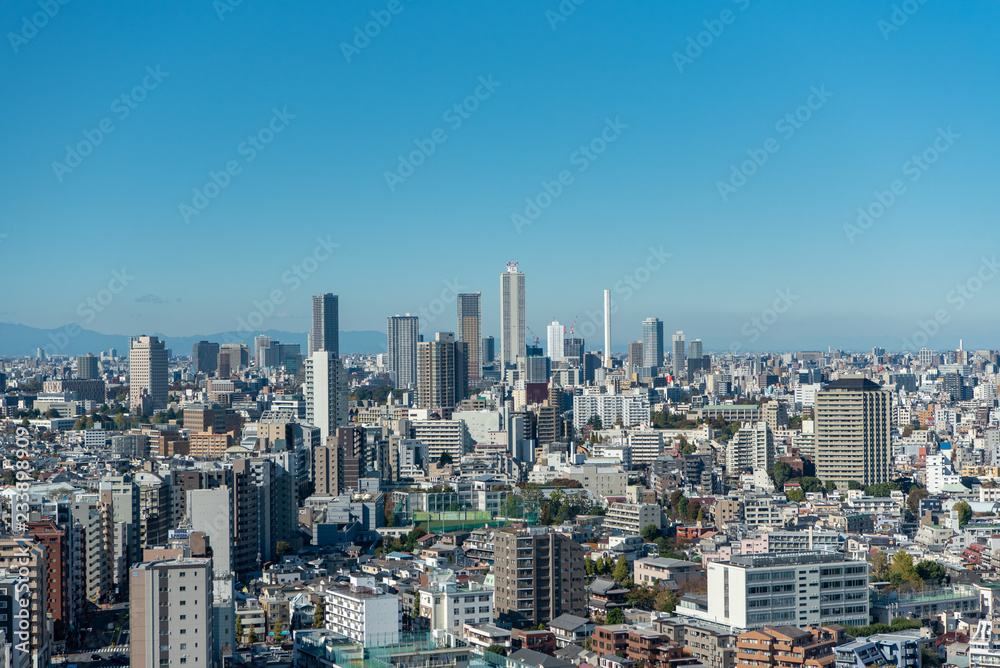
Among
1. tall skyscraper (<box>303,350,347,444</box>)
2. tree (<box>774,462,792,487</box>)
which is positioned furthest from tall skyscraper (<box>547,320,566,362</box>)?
tree (<box>774,462,792,487</box>)

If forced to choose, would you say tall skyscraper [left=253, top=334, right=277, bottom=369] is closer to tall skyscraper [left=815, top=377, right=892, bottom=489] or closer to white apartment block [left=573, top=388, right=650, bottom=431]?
white apartment block [left=573, top=388, right=650, bottom=431]

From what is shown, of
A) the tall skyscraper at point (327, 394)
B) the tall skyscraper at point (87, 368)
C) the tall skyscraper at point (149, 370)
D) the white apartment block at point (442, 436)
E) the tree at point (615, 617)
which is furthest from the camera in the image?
the tall skyscraper at point (87, 368)

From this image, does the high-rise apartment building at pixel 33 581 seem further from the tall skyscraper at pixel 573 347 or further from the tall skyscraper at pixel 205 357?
the tall skyscraper at pixel 573 347

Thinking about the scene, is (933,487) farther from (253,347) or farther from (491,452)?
(253,347)

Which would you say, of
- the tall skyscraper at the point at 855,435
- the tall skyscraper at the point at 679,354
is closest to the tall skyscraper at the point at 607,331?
the tall skyscraper at the point at 679,354

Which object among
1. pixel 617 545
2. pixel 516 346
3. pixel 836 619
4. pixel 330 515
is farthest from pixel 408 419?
pixel 516 346

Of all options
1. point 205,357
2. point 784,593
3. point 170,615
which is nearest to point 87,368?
point 205,357
